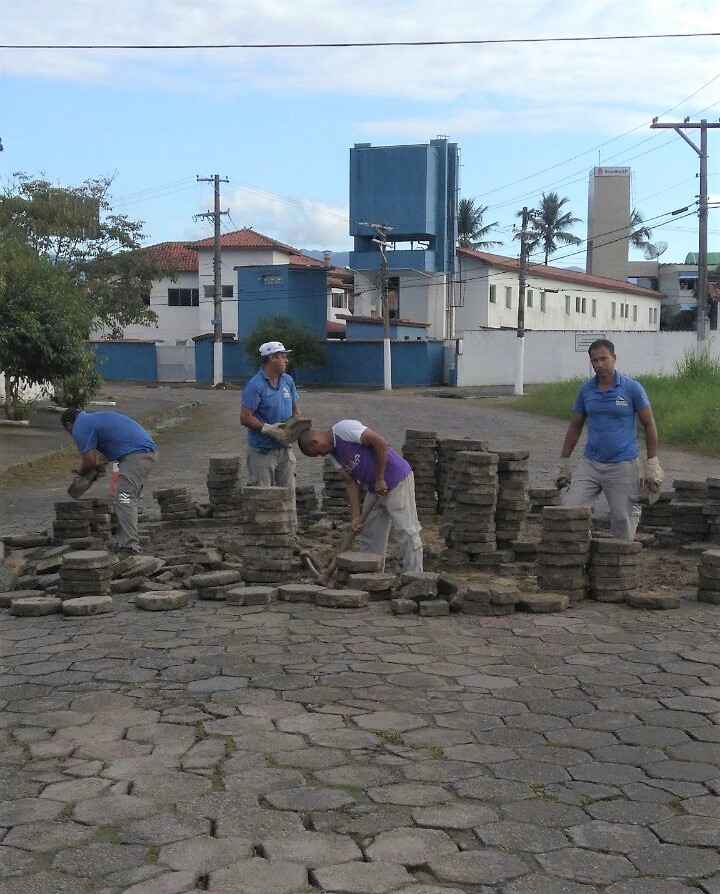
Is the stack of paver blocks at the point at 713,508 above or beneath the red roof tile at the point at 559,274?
beneath

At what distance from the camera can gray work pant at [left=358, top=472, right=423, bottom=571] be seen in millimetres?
7527

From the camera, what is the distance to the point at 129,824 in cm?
384

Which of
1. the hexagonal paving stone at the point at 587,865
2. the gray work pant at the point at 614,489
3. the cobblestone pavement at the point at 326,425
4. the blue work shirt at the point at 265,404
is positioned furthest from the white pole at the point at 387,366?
the hexagonal paving stone at the point at 587,865

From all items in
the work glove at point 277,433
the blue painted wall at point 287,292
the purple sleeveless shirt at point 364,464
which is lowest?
the purple sleeveless shirt at point 364,464

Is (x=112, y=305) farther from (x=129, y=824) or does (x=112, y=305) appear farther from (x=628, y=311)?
(x=129, y=824)

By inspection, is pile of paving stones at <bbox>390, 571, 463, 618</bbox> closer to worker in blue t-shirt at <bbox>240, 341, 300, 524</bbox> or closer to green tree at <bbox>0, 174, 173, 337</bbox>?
worker in blue t-shirt at <bbox>240, 341, 300, 524</bbox>

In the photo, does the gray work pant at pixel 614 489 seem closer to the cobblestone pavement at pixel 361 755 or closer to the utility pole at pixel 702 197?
the cobblestone pavement at pixel 361 755

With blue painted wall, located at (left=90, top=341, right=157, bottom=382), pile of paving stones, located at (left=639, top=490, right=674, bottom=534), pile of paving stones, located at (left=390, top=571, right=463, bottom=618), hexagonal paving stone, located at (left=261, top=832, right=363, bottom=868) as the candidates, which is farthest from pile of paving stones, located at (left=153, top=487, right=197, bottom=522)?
blue painted wall, located at (left=90, top=341, right=157, bottom=382)

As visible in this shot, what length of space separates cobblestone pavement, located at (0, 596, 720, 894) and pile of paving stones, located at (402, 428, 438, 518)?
372cm

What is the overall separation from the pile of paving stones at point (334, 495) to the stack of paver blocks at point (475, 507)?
7.04ft

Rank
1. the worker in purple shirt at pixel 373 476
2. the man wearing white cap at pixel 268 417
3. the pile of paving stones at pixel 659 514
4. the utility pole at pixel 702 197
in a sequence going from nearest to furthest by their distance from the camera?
the worker in purple shirt at pixel 373 476, the man wearing white cap at pixel 268 417, the pile of paving stones at pixel 659 514, the utility pole at pixel 702 197

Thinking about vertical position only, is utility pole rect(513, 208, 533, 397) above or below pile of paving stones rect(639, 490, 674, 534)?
above

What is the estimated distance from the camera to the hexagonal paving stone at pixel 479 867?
343 centimetres

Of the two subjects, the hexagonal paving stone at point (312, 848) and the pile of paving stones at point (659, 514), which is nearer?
→ the hexagonal paving stone at point (312, 848)
